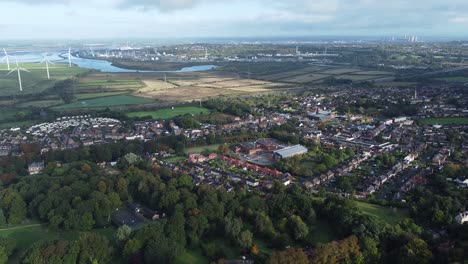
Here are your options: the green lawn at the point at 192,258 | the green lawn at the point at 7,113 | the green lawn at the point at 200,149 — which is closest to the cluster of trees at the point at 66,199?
the green lawn at the point at 192,258

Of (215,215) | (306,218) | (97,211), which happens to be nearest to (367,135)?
(306,218)

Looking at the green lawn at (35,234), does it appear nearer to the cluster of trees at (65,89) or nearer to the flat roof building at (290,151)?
the flat roof building at (290,151)

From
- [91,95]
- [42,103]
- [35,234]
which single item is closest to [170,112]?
[91,95]

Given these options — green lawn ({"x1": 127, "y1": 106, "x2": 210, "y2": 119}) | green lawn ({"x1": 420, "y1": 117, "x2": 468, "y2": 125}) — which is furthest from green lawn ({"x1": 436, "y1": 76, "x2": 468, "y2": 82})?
green lawn ({"x1": 127, "y1": 106, "x2": 210, "y2": 119})

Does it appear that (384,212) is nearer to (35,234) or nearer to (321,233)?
(321,233)

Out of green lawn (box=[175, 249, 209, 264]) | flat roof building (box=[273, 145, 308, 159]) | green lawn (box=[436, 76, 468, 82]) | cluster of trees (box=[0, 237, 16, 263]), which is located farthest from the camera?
green lawn (box=[436, 76, 468, 82])

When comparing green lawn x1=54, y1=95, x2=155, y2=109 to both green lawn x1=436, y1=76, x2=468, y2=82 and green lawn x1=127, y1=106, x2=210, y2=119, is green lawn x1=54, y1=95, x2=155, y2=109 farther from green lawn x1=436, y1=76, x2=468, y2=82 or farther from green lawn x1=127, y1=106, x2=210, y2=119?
green lawn x1=436, y1=76, x2=468, y2=82
